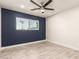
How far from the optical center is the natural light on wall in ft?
14.3

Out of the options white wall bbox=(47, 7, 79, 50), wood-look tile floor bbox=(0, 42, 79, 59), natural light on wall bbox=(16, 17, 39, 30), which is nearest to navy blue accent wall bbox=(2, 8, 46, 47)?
natural light on wall bbox=(16, 17, 39, 30)

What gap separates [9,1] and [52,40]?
13.7 feet

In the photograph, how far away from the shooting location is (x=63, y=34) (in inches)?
176

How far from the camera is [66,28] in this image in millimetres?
4250

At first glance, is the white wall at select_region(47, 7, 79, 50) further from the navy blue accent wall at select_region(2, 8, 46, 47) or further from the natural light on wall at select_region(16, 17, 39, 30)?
the navy blue accent wall at select_region(2, 8, 46, 47)

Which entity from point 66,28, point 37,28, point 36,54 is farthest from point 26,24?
point 66,28

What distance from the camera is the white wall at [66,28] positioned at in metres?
3.72

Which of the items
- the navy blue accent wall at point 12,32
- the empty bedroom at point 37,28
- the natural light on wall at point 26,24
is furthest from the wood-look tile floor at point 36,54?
the natural light on wall at point 26,24

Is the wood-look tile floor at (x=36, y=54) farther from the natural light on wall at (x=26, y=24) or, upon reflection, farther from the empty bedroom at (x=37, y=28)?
the natural light on wall at (x=26, y=24)

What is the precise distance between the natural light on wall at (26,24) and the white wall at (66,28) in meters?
1.33

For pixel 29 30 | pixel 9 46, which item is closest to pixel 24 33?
pixel 29 30

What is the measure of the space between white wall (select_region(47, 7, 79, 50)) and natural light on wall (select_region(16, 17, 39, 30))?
1.33 m

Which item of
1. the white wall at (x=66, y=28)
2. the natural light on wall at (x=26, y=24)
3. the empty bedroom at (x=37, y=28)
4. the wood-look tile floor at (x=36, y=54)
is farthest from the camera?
the natural light on wall at (x=26, y=24)

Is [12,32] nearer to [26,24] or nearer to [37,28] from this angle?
[26,24]
